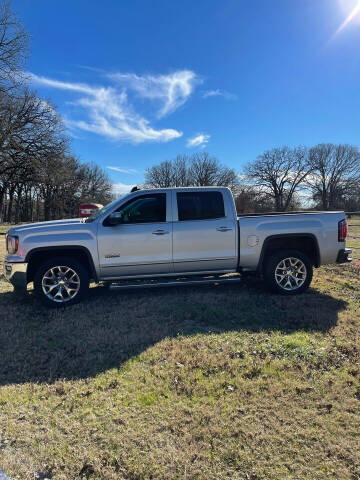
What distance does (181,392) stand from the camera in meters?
2.55

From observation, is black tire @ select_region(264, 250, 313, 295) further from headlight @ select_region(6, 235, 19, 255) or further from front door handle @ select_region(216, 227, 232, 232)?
headlight @ select_region(6, 235, 19, 255)

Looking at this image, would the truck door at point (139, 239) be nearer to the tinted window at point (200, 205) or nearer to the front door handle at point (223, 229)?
the tinted window at point (200, 205)

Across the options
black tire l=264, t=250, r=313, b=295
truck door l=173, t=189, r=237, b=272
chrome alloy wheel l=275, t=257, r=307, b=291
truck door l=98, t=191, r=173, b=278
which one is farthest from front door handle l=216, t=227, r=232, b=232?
chrome alloy wheel l=275, t=257, r=307, b=291

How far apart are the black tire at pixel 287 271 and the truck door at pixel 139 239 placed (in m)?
1.79

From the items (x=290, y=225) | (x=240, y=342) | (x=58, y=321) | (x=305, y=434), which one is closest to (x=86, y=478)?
(x=305, y=434)

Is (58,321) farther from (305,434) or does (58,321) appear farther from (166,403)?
(305,434)

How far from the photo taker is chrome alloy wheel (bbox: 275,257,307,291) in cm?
504

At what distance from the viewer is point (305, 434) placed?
2072mm

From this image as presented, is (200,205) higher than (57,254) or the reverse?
higher

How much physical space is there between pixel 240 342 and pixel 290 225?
2.49 meters

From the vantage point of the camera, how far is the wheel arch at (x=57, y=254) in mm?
4429

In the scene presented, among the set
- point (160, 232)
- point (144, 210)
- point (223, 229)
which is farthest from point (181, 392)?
point (144, 210)

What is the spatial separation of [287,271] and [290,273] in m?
0.07

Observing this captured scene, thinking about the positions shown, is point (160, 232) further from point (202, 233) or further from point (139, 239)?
point (202, 233)
